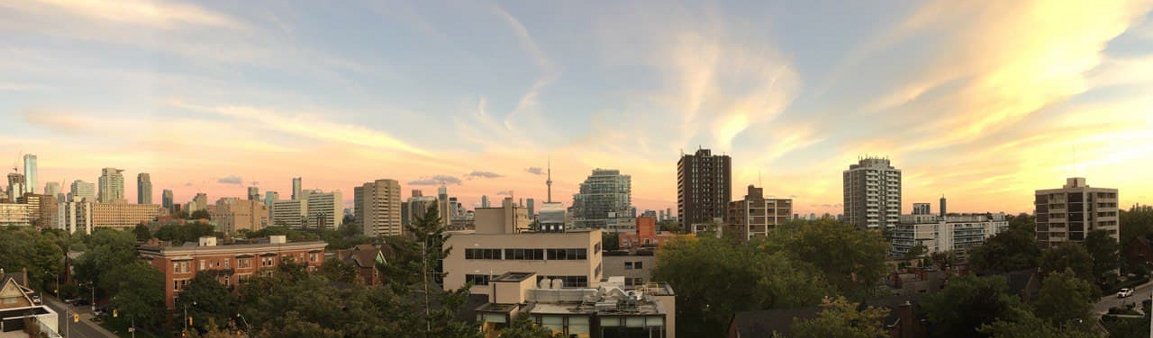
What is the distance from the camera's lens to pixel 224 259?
71.6m

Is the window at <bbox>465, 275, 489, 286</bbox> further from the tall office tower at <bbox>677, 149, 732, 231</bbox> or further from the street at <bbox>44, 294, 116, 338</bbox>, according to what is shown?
the tall office tower at <bbox>677, 149, 732, 231</bbox>

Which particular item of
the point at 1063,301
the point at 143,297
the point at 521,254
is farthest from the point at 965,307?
the point at 143,297

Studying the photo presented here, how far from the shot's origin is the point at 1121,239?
9431 centimetres

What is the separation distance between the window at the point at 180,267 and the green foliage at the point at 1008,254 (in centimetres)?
8676

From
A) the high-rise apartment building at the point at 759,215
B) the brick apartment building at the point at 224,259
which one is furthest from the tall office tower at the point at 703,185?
the brick apartment building at the point at 224,259

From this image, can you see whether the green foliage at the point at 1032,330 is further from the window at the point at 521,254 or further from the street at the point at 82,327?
the street at the point at 82,327

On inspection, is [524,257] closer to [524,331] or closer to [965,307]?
[524,331]

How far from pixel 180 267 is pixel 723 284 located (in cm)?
5515

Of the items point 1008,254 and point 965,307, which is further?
point 1008,254

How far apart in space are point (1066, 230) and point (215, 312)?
4255 inches

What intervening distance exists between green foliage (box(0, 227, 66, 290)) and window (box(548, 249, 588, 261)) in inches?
2990

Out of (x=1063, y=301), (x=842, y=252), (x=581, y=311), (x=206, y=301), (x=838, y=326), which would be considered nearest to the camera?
(x=838, y=326)

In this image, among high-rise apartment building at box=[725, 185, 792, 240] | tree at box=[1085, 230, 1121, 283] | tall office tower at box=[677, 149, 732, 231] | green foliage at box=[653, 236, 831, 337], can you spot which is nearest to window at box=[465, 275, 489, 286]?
green foliage at box=[653, 236, 831, 337]

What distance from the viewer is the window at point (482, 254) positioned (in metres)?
57.0
